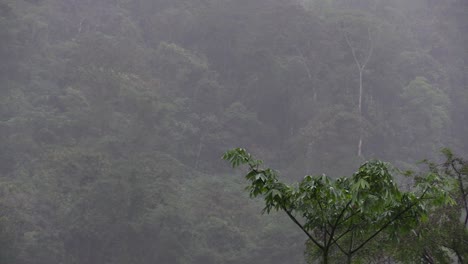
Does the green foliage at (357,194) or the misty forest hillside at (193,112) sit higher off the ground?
the misty forest hillside at (193,112)

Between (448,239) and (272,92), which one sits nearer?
(448,239)

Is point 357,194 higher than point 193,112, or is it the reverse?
point 193,112

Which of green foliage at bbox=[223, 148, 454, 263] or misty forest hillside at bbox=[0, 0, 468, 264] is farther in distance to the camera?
misty forest hillside at bbox=[0, 0, 468, 264]

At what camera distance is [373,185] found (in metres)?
4.28

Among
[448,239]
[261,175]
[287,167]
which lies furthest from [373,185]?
[287,167]

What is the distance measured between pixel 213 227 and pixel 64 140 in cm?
924

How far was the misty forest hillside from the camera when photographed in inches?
814

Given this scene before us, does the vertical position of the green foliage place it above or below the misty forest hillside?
below

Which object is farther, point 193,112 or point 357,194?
point 193,112

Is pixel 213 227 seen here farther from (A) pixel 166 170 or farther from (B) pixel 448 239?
(B) pixel 448 239

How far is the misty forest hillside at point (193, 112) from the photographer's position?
20.7 m

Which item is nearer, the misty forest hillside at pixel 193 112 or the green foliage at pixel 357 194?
the green foliage at pixel 357 194

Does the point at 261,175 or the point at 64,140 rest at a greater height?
the point at 64,140

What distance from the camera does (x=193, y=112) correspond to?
99.8ft
